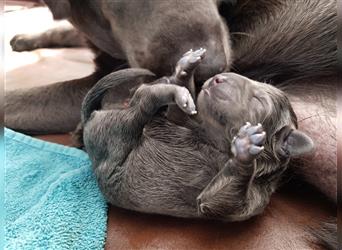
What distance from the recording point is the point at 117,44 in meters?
1.30

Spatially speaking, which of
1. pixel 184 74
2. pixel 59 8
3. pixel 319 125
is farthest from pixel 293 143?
pixel 59 8

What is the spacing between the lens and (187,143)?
0.88 metres

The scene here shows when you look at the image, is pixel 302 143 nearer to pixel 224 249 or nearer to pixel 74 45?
pixel 224 249

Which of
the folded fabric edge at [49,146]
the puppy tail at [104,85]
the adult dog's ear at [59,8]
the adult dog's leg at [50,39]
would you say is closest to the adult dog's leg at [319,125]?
the puppy tail at [104,85]

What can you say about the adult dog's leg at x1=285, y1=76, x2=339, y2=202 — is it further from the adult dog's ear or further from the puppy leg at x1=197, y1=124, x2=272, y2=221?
the adult dog's ear

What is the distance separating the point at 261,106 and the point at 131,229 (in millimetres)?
296

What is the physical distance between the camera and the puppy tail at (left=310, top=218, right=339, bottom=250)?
0.81 metres

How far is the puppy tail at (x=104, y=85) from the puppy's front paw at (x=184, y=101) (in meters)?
0.20

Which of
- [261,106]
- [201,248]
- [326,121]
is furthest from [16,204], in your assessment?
[326,121]

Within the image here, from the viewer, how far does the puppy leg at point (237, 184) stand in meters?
0.73

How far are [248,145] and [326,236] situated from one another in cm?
21

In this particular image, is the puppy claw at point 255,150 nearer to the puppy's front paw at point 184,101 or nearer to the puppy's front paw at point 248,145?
the puppy's front paw at point 248,145

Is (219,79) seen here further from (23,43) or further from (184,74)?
(23,43)

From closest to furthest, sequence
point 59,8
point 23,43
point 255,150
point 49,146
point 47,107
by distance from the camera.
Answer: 1. point 255,150
2. point 49,146
3. point 59,8
4. point 47,107
5. point 23,43
